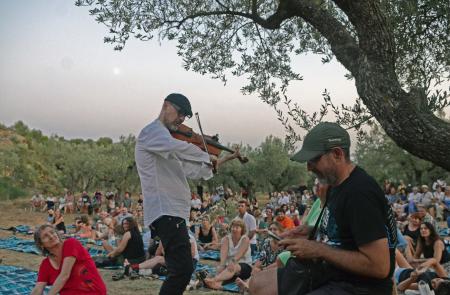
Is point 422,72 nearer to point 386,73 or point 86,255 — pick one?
point 386,73

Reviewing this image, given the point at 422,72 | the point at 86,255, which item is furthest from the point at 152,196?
the point at 422,72

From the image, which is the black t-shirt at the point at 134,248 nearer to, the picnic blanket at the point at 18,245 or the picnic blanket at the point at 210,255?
the picnic blanket at the point at 210,255

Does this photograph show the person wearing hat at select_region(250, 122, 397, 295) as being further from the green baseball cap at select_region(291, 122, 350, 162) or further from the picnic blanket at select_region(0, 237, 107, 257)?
the picnic blanket at select_region(0, 237, 107, 257)

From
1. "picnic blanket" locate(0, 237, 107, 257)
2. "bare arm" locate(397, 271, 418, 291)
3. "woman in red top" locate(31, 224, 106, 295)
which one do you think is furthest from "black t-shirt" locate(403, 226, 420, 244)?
"picnic blanket" locate(0, 237, 107, 257)

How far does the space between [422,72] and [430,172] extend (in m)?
33.5

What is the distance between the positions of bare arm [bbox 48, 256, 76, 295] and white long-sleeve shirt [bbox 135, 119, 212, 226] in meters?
1.02

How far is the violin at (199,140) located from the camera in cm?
422

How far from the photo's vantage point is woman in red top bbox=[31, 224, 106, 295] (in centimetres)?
455

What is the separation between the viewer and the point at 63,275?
452 cm

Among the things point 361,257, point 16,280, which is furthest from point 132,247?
point 361,257

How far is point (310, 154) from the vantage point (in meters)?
2.67

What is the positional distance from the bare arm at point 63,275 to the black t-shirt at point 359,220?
8.95ft

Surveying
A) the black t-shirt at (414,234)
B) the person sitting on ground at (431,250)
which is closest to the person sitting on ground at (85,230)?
the black t-shirt at (414,234)

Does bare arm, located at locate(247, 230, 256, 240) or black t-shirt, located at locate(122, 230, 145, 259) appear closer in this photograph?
black t-shirt, located at locate(122, 230, 145, 259)
